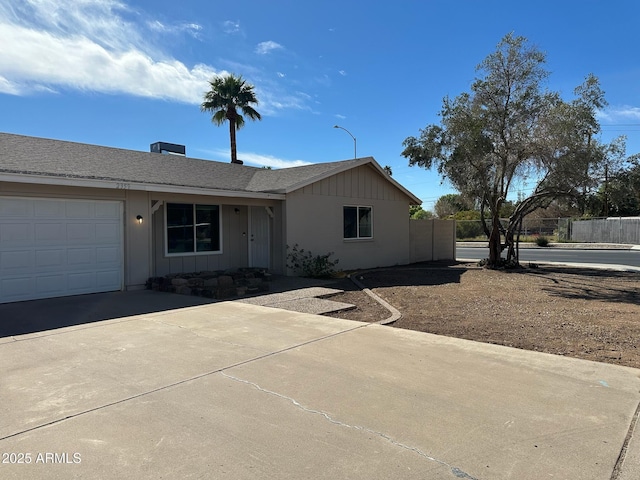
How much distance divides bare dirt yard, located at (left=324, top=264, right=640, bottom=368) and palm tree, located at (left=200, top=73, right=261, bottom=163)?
1932 cm

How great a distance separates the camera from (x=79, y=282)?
9898mm

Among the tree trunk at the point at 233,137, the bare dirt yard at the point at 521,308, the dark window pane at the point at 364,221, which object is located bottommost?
the bare dirt yard at the point at 521,308

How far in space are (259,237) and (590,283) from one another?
10.1m

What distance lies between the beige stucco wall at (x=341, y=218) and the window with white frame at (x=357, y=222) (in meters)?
0.20

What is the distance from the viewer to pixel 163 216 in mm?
12023

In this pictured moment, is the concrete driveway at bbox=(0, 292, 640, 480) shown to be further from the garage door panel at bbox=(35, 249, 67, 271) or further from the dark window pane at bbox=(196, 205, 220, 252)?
the dark window pane at bbox=(196, 205, 220, 252)

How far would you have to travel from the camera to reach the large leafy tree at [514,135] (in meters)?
13.7

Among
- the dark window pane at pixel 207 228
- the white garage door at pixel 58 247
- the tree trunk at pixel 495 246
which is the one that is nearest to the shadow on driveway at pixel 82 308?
the white garage door at pixel 58 247

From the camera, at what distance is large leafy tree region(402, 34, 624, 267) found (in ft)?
45.0

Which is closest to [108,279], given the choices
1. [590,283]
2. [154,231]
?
[154,231]

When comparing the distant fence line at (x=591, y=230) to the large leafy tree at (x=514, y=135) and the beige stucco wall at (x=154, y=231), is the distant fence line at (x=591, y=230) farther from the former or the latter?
the beige stucco wall at (x=154, y=231)

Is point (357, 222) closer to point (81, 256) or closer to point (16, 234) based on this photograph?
point (81, 256)

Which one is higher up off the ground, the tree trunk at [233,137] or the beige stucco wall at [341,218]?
the tree trunk at [233,137]

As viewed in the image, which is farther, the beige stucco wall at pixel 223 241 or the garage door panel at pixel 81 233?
the beige stucco wall at pixel 223 241
